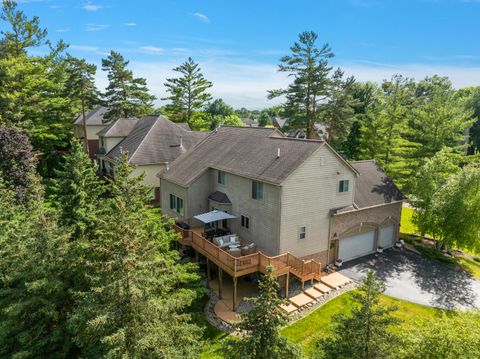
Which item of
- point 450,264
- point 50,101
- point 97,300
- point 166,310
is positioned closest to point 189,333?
point 166,310

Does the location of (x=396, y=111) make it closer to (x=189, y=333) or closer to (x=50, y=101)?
(x=189, y=333)

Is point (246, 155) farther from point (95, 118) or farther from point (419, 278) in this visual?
point (95, 118)

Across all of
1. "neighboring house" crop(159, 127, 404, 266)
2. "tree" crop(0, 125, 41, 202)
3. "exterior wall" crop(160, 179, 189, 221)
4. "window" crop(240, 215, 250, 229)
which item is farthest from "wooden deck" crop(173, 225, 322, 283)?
"tree" crop(0, 125, 41, 202)

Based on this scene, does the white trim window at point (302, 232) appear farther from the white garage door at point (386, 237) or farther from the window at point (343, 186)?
the white garage door at point (386, 237)

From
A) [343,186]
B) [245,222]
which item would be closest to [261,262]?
[245,222]

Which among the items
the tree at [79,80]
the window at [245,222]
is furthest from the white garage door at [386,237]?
the tree at [79,80]

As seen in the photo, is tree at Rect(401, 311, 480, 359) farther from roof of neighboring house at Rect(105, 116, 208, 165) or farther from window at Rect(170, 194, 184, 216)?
roof of neighboring house at Rect(105, 116, 208, 165)
